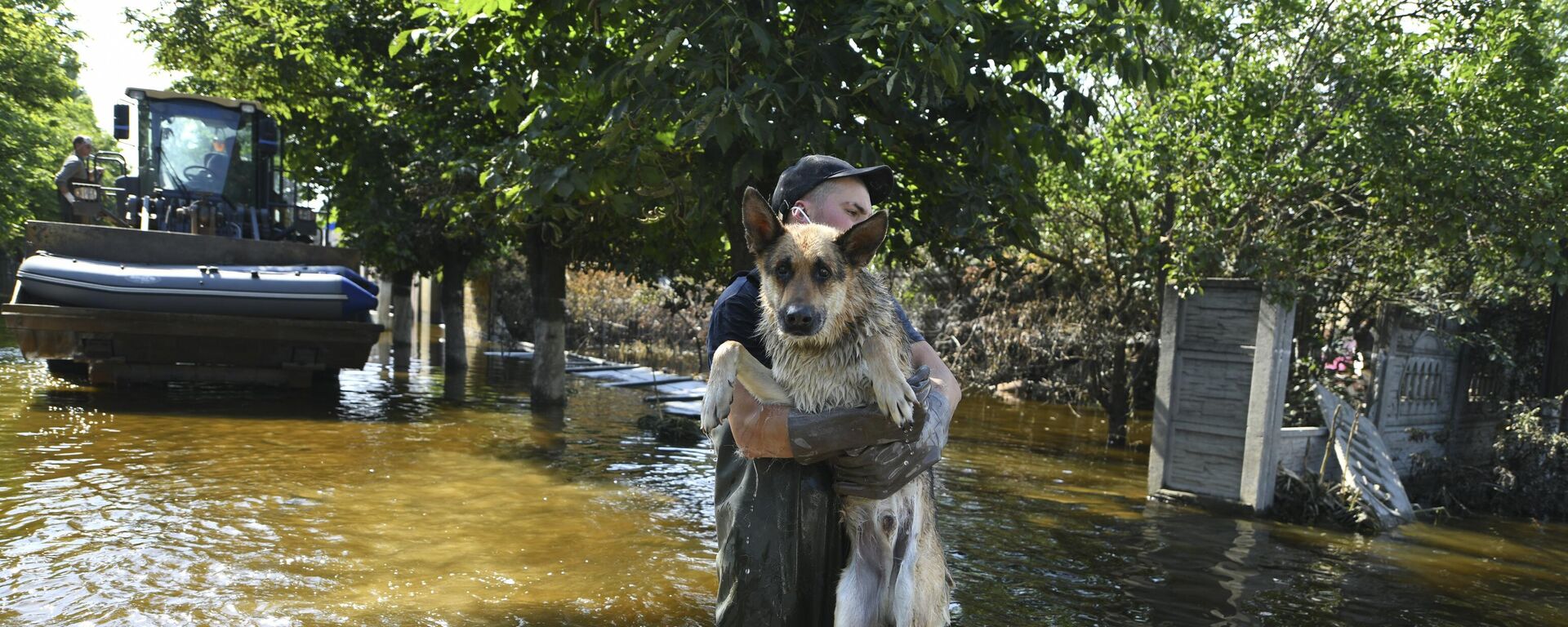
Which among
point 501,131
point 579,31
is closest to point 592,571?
point 579,31

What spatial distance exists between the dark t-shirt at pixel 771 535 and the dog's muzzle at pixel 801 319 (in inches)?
14.2

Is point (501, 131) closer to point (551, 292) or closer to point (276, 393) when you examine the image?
point (551, 292)

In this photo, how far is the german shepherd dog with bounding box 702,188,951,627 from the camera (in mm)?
2594

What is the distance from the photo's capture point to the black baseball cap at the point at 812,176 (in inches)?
118

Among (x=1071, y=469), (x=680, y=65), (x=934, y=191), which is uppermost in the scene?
(x=680, y=65)

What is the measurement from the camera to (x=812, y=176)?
3014mm

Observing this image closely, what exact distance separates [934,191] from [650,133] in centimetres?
248

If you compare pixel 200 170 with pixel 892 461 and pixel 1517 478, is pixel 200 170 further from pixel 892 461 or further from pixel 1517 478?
pixel 1517 478

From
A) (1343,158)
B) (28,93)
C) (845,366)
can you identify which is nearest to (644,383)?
(1343,158)

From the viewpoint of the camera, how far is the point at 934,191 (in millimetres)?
7992

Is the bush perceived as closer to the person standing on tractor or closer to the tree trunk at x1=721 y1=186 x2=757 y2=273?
the tree trunk at x1=721 y1=186 x2=757 y2=273

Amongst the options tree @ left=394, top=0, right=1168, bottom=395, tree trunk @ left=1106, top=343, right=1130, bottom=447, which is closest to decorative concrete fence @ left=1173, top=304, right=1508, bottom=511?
tree @ left=394, top=0, right=1168, bottom=395

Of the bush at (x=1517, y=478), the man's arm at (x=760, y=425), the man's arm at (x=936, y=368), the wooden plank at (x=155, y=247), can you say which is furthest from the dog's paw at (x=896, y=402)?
the wooden plank at (x=155, y=247)

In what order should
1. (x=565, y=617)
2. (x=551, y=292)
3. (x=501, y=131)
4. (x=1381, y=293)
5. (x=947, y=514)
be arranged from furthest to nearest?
(x=551, y=292) < (x=501, y=131) < (x=1381, y=293) < (x=947, y=514) < (x=565, y=617)
